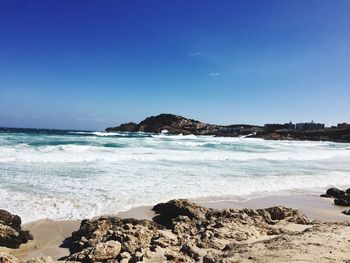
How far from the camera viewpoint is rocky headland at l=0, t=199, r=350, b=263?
4.99 meters

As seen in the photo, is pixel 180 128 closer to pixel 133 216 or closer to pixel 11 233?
pixel 133 216

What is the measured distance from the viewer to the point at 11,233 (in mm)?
6629

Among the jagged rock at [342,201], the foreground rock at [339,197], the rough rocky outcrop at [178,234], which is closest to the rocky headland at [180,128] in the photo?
the foreground rock at [339,197]

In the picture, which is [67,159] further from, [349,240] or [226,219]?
[349,240]

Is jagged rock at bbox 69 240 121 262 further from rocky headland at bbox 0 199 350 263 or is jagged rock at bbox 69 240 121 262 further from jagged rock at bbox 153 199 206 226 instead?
jagged rock at bbox 153 199 206 226

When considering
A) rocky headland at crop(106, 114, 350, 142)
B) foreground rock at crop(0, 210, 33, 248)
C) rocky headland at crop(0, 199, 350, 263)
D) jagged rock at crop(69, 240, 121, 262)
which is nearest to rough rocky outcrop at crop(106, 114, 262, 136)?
rocky headland at crop(106, 114, 350, 142)

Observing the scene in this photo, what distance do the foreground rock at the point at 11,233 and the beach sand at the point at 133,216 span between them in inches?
4.1

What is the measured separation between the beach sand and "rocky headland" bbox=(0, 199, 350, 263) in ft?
1.14

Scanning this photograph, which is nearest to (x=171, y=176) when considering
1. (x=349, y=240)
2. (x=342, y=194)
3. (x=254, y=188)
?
(x=254, y=188)

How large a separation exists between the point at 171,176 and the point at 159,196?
4062 millimetres

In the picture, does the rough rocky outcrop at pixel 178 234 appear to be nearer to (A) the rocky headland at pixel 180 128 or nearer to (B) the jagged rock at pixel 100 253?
(B) the jagged rock at pixel 100 253

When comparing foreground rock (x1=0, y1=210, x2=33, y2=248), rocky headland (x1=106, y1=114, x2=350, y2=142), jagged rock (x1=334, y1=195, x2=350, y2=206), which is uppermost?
rocky headland (x1=106, y1=114, x2=350, y2=142)

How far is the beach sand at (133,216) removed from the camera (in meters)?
6.54

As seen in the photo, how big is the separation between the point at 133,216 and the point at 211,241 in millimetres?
3516
